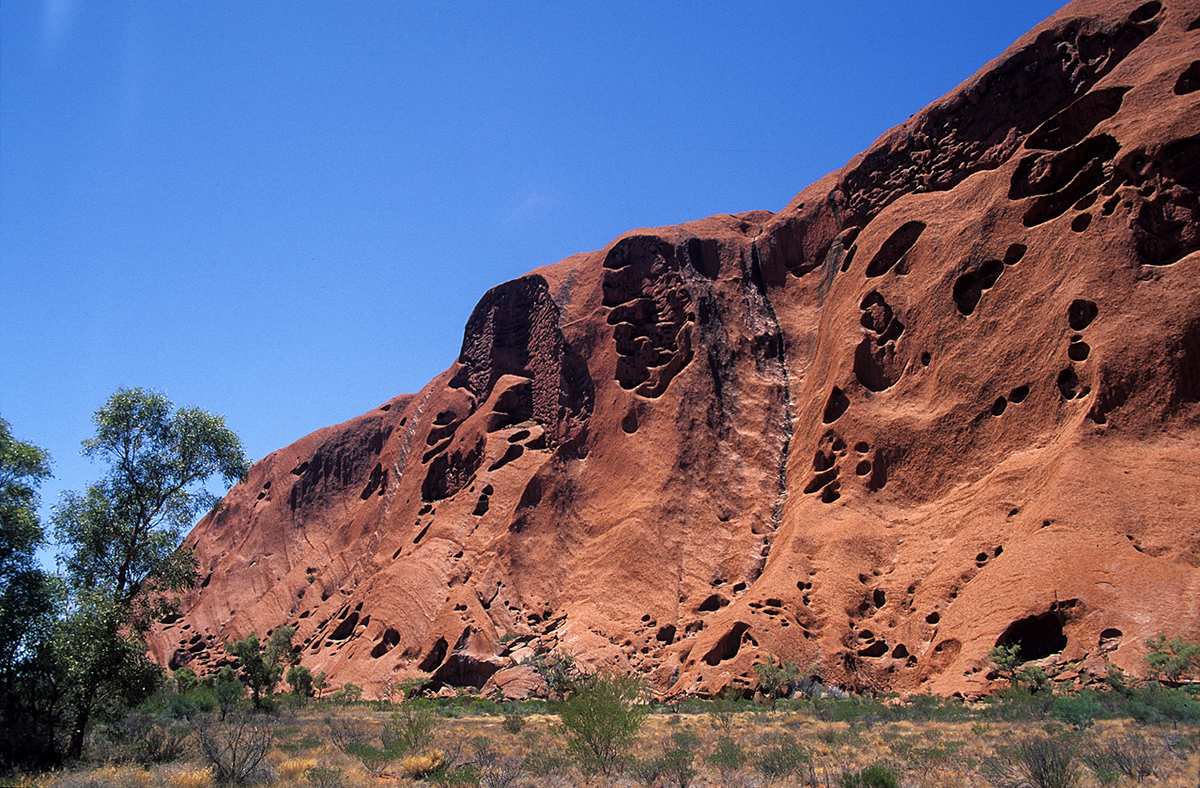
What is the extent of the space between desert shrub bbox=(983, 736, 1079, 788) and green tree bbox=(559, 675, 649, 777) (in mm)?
5448

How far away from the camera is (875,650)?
79.6 feet

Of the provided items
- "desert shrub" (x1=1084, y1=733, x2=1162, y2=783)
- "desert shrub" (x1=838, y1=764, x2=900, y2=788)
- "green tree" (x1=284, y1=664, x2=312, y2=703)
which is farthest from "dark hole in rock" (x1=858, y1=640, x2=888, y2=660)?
"green tree" (x1=284, y1=664, x2=312, y2=703)

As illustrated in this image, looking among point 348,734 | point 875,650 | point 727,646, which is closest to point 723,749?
point 348,734

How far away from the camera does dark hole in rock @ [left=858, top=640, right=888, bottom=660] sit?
79.3 feet

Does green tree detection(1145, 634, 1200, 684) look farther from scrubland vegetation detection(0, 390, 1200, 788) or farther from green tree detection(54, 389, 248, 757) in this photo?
green tree detection(54, 389, 248, 757)

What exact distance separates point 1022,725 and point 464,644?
2470 cm

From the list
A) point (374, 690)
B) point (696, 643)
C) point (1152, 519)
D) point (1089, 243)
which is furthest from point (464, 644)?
point (1089, 243)

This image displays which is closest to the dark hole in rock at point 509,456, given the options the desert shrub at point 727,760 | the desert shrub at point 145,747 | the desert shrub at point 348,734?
the desert shrub at point 348,734

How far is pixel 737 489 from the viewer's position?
34.7 m

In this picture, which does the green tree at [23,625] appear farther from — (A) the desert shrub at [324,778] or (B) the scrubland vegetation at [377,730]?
(A) the desert shrub at [324,778]

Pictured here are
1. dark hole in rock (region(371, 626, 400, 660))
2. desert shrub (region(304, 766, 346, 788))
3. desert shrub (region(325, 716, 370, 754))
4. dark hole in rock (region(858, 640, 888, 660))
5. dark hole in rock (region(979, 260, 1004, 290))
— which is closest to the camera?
desert shrub (region(304, 766, 346, 788))

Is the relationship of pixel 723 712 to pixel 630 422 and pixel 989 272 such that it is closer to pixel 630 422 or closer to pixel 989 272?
pixel 989 272

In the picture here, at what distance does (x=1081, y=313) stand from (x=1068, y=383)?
2.50 metres

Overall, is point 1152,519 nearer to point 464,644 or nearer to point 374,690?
point 464,644
